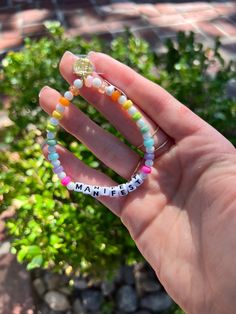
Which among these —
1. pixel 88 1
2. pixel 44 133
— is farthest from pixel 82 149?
pixel 88 1

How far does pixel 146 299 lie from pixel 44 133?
1150mm

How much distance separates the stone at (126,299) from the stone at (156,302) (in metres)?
0.05

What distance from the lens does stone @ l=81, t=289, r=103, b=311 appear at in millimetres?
2809

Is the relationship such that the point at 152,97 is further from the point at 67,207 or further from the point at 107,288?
the point at 107,288

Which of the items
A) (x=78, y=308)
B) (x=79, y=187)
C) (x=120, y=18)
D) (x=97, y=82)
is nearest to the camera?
(x=97, y=82)

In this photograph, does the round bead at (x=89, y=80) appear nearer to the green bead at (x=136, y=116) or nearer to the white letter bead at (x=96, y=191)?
the green bead at (x=136, y=116)

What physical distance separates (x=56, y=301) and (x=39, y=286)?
159mm

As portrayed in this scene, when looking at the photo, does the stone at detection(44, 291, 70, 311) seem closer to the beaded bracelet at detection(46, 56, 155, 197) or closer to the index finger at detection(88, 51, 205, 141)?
the beaded bracelet at detection(46, 56, 155, 197)

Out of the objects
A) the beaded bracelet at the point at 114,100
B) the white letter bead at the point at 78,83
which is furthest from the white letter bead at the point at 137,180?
the white letter bead at the point at 78,83

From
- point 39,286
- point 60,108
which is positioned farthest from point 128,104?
point 39,286

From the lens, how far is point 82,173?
85.8 inches

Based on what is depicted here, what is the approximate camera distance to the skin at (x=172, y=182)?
1891 millimetres

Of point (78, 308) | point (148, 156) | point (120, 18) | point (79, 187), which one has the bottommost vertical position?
point (78, 308)

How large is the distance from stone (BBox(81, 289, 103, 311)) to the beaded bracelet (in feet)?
3.25
